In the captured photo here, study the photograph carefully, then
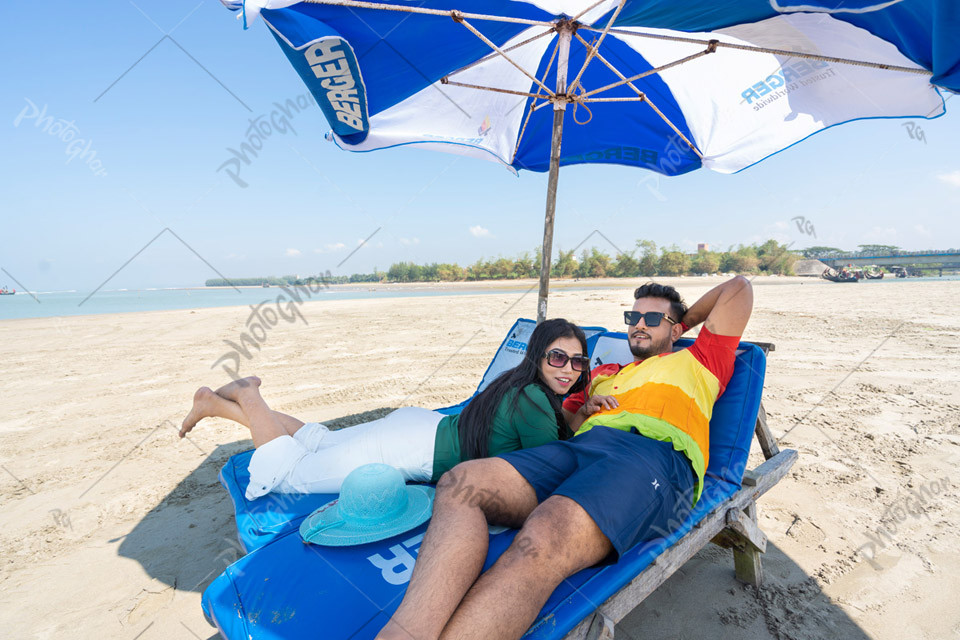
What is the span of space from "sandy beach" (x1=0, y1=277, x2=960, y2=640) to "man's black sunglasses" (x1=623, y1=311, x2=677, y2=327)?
135cm

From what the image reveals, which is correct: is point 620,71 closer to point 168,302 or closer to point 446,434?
point 446,434

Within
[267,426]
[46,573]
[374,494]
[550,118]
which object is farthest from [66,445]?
[550,118]

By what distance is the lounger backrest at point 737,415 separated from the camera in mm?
2222

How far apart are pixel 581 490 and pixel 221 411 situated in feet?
8.05

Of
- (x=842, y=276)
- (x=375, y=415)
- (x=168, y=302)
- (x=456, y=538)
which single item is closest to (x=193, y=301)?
(x=168, y=302)

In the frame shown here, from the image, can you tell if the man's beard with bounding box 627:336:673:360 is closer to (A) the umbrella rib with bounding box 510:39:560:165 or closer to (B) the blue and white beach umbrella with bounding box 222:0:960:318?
(B) the blue and white beach umbrella with bounding box 222:0:960:318

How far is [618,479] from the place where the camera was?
1.55 metres

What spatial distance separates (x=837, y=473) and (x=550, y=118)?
3.97 metres

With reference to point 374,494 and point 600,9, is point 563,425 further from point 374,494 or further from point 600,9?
point 600,9

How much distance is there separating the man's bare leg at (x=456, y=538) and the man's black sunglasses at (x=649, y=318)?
1.32 m

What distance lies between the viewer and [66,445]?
3848 mm

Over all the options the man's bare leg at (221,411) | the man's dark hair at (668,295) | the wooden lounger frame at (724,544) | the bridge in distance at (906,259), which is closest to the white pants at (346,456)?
the man's bare leg at (221,411)

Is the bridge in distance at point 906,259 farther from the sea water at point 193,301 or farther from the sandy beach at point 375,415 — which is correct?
the sandy beach at point 375,415

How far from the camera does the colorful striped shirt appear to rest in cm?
190
